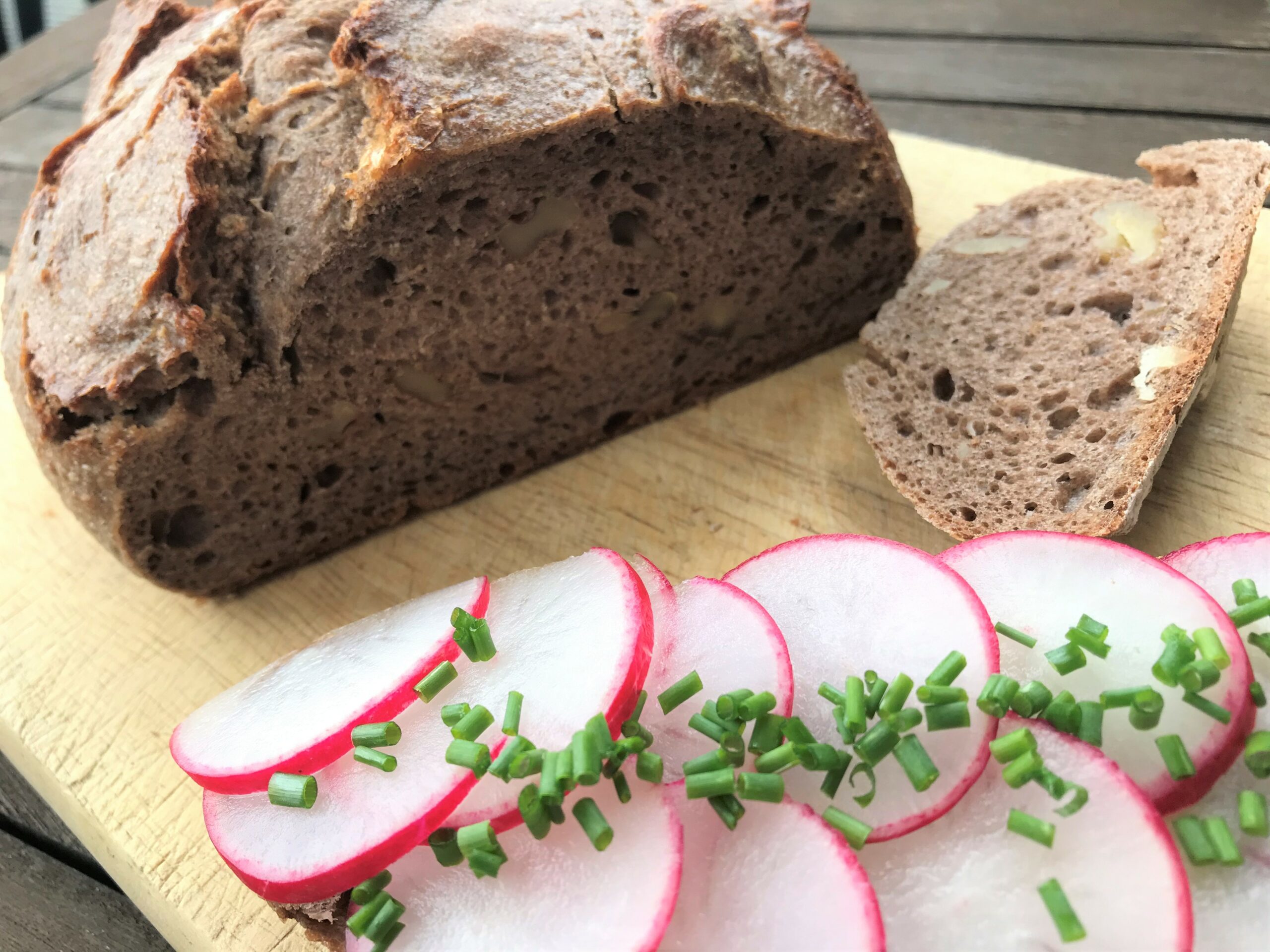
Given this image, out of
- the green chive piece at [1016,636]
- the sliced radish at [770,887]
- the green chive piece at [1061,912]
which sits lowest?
the sliced radish at [770,887]

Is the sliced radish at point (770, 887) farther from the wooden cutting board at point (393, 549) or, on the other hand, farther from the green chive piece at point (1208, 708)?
the wooden cutting board at point (393, 549)

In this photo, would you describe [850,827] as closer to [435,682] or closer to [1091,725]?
[1091,725]

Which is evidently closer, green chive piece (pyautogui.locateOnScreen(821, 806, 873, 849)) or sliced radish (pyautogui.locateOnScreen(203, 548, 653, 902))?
green chive piece (pyautogui.locateOnScreen(821, 806, 873, 849))

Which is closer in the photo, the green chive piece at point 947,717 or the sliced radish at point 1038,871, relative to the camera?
the sliced radish at point 1038,871

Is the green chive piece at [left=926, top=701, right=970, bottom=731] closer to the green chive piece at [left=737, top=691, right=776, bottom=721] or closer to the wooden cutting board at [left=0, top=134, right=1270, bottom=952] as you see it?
the green chive piece at [left=737, top=691, right=776, bottom=721]

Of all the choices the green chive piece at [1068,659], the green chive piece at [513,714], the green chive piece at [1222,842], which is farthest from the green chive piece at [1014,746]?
the green chive piece at [513,714]

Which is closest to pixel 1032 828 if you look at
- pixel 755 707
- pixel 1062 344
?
pixel 755 707

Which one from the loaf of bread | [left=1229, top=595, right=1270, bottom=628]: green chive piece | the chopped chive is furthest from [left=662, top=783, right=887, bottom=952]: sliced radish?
the loaf of bread
